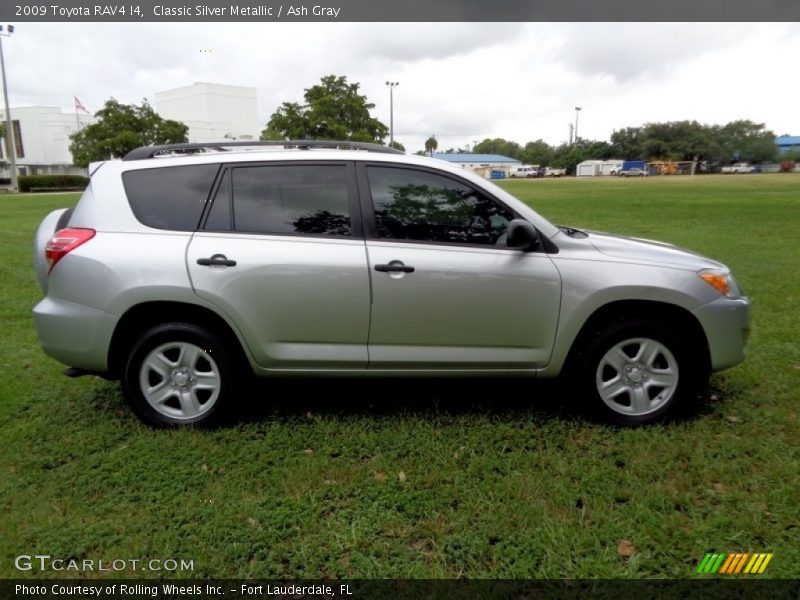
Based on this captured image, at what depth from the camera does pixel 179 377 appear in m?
3.73

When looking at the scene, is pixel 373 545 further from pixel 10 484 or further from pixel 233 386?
pixel 10 484

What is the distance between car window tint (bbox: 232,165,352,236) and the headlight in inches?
86.5

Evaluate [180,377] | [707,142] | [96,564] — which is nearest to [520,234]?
[180,377]

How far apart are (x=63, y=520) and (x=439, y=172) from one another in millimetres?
2761

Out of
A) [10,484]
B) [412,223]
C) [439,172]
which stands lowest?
[10,484]

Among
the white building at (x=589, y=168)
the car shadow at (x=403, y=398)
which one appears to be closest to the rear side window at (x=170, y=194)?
the car shadow at (x=403, y=398)

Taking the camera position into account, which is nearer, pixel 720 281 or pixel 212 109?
pixel 720 281

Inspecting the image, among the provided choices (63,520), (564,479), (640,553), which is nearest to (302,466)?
(63,520)

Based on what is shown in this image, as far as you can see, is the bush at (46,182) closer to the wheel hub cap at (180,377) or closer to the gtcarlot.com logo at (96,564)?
the wheel hub cap at (180,377)

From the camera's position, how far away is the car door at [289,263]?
3559 millimetres

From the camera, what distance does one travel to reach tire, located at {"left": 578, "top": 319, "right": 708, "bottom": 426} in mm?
3672

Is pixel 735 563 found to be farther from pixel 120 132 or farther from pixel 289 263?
pixel 120 132

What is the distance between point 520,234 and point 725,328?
1408mm

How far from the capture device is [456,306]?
361cm
